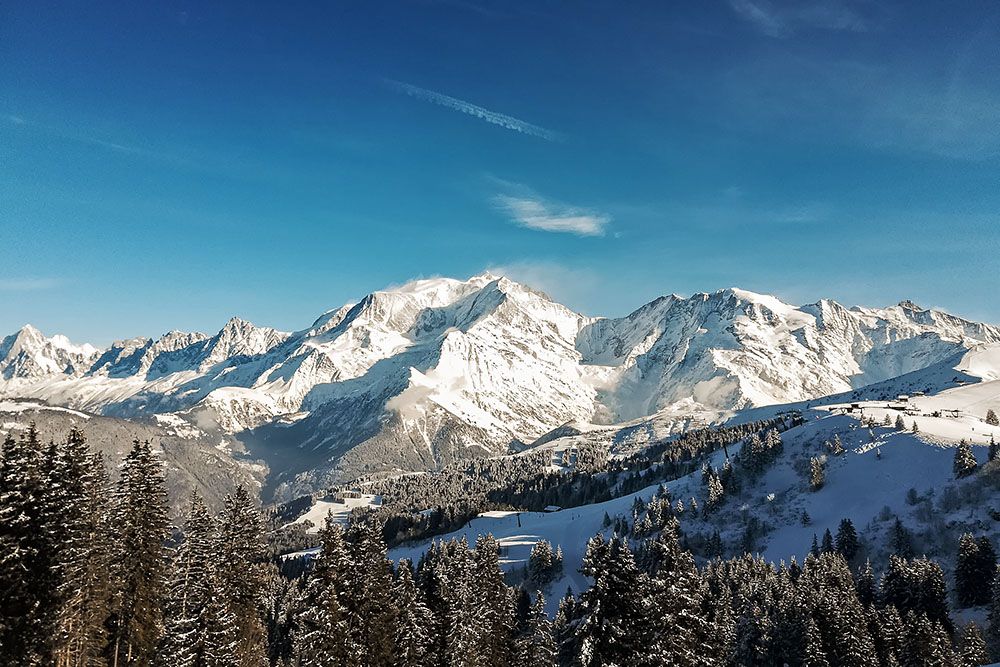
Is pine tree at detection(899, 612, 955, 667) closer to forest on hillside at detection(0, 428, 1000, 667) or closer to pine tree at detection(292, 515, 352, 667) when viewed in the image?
forest on hillside at detection(0, 428, 1000, 667)

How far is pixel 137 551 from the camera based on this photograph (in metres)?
47.9

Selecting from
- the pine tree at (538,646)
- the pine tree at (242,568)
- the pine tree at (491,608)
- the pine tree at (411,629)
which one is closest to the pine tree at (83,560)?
the pine tree at (242,568)

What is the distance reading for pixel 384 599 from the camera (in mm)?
44281

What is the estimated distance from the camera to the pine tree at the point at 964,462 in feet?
566

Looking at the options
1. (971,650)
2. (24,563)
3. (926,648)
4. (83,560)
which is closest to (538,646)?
(83,560)

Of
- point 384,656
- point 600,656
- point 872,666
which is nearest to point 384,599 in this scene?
point 384,656

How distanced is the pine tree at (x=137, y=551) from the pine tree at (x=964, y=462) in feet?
638

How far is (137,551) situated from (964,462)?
198 metres

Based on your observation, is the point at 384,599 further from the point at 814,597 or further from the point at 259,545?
the point at 814,597

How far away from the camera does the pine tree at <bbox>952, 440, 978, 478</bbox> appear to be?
172 meters

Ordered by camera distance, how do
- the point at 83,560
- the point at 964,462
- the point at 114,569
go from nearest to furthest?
1. the point at 83,560
2. the point at 114,569
3. the point at 964,462

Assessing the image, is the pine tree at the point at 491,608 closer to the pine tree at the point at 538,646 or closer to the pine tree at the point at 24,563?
the pine tree at the point at 538,646

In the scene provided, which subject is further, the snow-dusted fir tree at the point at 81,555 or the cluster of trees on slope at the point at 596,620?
the snow-dusted fir tree at the point at 81,555

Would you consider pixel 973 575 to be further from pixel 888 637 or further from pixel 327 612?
pixel 327 612
